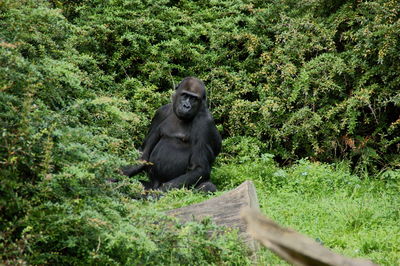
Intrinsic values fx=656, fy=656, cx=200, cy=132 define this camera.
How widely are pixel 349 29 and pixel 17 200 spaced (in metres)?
5.98

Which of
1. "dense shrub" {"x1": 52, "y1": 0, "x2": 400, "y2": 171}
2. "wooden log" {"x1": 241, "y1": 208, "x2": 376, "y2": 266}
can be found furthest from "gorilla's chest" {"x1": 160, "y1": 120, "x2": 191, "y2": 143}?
"wooden log" {"x1": 241, "y1": 208, "x2": 376, "y2": 266}

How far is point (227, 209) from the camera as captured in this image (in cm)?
471

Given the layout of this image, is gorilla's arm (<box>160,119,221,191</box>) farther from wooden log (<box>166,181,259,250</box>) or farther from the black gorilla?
wooden log (<box>166,181,259,250</box>)

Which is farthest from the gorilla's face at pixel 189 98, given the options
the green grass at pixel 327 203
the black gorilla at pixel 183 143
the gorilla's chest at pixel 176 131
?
the green grass at pixel 327 203

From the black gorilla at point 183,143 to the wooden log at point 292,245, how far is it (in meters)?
4.59

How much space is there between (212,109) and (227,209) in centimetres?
380

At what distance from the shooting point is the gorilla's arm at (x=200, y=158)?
6.77 m

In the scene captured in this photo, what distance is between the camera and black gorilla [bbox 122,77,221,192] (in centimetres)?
680

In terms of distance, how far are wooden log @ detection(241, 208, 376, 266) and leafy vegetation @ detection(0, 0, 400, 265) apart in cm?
171

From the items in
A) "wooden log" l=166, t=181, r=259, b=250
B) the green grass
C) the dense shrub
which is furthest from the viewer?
the dense shrub

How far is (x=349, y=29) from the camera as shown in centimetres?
856

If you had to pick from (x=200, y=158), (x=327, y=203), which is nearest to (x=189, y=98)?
(x=200, y=158)

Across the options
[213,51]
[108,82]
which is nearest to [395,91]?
[213,51]

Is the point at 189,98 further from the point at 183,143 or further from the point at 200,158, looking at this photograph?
the point at 200,158
